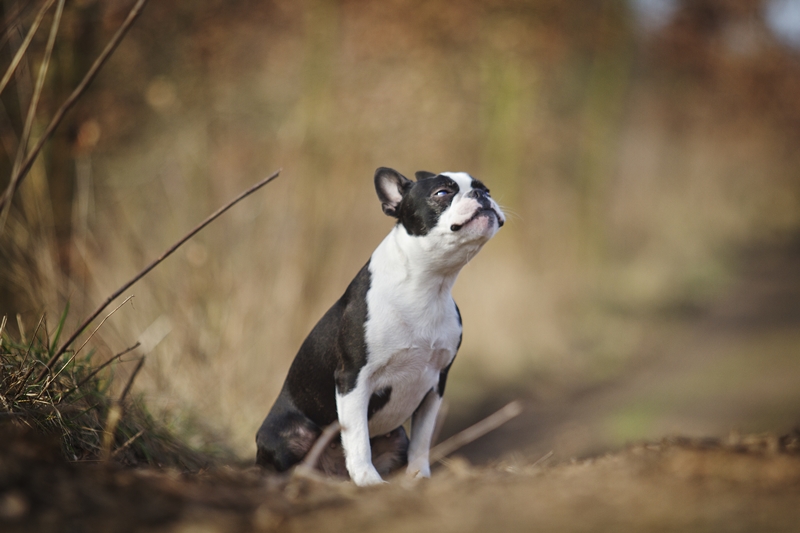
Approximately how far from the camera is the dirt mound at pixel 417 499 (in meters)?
1.57

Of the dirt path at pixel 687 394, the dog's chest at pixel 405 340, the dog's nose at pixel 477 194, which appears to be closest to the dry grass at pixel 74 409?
the dog's chest at pixel 405 340

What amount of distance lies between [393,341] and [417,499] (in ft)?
3.84

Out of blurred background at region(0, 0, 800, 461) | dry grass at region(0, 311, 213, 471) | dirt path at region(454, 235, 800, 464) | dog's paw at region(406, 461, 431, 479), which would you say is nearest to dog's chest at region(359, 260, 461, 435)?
dog's paw at region(406, 461, 431, 479)

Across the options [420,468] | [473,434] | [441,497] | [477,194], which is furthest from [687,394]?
[441,497]

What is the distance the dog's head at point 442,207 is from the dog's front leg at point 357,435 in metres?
0.76

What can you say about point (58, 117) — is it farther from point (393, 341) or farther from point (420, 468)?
point (420, 468)

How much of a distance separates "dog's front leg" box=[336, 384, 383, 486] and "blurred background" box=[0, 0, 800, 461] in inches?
45.4

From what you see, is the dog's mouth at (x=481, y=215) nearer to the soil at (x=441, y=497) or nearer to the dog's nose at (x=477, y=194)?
the dog's nose at (x=477, y=194)

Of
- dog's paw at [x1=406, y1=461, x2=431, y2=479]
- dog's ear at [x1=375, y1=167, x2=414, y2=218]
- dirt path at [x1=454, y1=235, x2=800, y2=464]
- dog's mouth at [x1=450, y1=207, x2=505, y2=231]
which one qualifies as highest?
dog's ear at [x1=375, y1=167, x2=414, y2=218]

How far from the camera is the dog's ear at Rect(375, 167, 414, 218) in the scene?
3230mm

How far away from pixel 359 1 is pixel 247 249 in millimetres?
6212

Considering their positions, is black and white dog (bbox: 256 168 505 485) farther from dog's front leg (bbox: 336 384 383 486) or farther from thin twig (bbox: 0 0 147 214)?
thin twig (bbox: 0 0 147 214)

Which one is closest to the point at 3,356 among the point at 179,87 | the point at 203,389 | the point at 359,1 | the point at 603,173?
the point at 203,389

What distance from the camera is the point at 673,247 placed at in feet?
46.3
